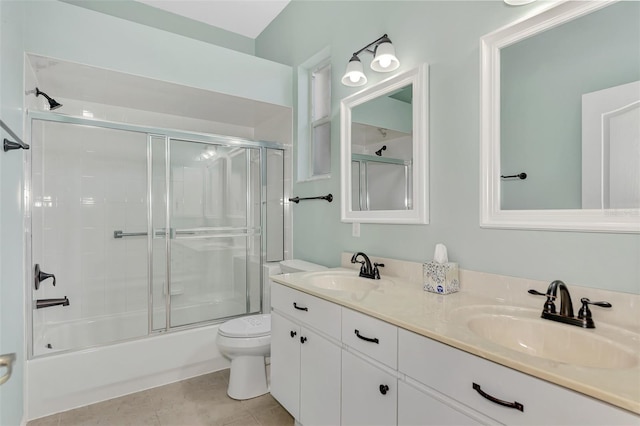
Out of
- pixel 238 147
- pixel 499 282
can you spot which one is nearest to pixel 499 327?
pixel 499 282

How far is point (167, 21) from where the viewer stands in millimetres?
3043

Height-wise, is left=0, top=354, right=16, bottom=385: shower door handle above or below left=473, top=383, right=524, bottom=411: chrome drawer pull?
above

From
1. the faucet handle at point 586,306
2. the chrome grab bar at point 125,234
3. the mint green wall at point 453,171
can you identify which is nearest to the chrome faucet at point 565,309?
the faucet handle at point 586,306

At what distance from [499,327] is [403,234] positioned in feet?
2.43

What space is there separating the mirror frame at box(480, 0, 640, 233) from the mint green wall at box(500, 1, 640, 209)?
0.08 feet

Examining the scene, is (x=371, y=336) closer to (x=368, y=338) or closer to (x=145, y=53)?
(x=368, y=338)

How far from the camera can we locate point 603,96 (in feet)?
3.71

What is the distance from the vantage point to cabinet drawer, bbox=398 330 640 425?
70cm

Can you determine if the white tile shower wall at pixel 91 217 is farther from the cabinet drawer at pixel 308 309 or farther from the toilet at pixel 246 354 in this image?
the cabinet drawer at pixel 308 309

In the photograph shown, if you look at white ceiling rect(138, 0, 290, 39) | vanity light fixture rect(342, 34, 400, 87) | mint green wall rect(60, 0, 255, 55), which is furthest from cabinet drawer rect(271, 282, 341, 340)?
mint green wall rect(60, 0, 255, 55)

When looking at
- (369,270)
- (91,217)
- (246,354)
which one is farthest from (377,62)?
(91,217)

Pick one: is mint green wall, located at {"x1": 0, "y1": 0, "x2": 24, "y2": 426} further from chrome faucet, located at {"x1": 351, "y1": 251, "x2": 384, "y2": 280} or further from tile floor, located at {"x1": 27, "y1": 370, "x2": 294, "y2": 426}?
chrome faucet, located at {"x1": 351, "y1": 251, "x2": 384, "y2": 280}

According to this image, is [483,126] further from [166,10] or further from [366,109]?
[166,10]

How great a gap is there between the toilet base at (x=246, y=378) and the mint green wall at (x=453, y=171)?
867 millimetres
